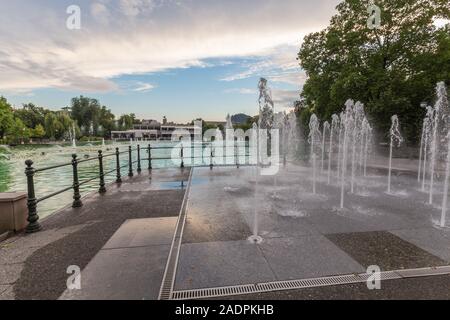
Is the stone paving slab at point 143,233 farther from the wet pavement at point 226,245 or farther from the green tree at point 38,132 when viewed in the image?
the green tree at point 38,132

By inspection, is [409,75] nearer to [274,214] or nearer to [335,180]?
[335,180]

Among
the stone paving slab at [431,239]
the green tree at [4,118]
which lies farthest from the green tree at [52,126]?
the stone paving slab at [431,239]

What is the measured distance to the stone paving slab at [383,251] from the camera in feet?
11.8

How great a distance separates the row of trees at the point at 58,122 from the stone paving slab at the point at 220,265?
73.3 m

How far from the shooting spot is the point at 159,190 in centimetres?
820

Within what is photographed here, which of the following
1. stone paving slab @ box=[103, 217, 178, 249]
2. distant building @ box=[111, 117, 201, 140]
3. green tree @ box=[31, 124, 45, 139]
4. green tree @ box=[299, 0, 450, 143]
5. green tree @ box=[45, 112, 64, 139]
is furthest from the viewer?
distant building @ box=[111, 117, 201, 140]

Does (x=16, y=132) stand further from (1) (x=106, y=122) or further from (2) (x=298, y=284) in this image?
(2) (x=298, y=284)

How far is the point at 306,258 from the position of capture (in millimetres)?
3770

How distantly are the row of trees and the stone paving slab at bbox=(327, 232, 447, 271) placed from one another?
74742mm

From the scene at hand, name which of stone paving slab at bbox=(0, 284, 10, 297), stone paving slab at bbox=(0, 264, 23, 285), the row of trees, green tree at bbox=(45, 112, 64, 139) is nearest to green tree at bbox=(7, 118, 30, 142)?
the row of trees

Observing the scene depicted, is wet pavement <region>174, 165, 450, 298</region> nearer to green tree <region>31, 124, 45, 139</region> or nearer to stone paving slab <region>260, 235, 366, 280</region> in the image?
stone paving slab <region>260, 235, 366, 280</region>

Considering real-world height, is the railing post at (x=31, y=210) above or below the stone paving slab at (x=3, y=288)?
above

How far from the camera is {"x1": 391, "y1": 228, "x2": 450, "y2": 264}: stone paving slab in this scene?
13.0 ft
